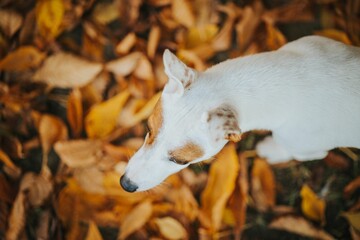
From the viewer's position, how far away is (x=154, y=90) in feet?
4.76

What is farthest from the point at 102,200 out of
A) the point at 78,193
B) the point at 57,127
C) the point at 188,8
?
the point at 188,8

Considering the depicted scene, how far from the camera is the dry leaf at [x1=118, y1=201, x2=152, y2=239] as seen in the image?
1.35 meters

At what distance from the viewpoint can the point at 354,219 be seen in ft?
4.31

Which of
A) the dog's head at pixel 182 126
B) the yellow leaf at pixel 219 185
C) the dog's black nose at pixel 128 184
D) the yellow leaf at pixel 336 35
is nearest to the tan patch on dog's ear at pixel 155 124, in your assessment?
the dog's head at pixel 182 126

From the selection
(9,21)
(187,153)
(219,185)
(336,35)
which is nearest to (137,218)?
(219,185)

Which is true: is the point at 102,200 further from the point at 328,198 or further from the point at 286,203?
the point at 328,198

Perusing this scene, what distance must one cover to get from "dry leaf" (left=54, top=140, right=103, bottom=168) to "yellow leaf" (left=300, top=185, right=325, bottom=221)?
779 mm

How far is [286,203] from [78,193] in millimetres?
783

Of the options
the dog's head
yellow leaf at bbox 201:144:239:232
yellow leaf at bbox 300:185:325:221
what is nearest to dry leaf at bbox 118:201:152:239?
yellow leaf at bbox 201:144:239:232

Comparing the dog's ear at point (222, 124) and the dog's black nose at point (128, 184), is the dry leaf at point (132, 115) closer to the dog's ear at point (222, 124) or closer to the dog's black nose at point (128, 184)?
the dog's black nose at point (128, 184)

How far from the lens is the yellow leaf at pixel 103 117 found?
1.42 metres

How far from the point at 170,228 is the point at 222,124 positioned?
2.14 feet

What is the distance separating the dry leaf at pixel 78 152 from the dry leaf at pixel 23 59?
0.33 meters

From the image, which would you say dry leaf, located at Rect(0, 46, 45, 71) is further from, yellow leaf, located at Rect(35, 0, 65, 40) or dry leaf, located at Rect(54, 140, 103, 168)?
dry leaf, located at Rect(54, 140, 103, 168)
